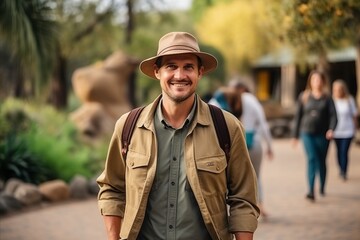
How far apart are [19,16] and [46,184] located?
264cm

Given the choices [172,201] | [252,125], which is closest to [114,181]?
[172,201]

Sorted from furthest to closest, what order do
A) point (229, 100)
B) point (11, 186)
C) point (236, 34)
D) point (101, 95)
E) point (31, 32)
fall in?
point (236, 34) → point (101, 95) → point (31, 32) → point (11, 186) → point (229, 100)

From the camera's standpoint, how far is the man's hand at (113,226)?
9.09 feet

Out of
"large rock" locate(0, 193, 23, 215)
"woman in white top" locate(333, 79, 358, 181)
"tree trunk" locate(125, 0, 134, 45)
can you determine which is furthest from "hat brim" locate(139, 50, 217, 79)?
"tree trunk" locate(125, 0, 134, 45)

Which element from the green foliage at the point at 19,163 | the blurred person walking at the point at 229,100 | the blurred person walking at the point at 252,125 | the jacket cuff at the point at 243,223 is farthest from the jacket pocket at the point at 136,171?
the green foliage at the point at 19,163

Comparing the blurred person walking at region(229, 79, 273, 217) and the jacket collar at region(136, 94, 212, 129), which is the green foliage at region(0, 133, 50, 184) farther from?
the jacket collar at region(136, 94, 212, 129)

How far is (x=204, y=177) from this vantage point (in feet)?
8.68

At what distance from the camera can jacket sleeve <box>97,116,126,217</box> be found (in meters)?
2.81

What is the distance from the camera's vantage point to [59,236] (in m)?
6.82

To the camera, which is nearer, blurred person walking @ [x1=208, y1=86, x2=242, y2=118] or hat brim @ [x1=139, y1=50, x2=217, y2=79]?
hat brim @ [x1=139, y1=50, x2=217, y2=79]

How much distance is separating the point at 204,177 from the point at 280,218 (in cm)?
505

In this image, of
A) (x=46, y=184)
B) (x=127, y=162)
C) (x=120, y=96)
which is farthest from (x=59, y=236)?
(x=120, y=96)

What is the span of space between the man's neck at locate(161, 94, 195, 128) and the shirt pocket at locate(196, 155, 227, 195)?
0.24 metres

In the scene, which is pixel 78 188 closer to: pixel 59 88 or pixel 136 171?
pixel 136 171
